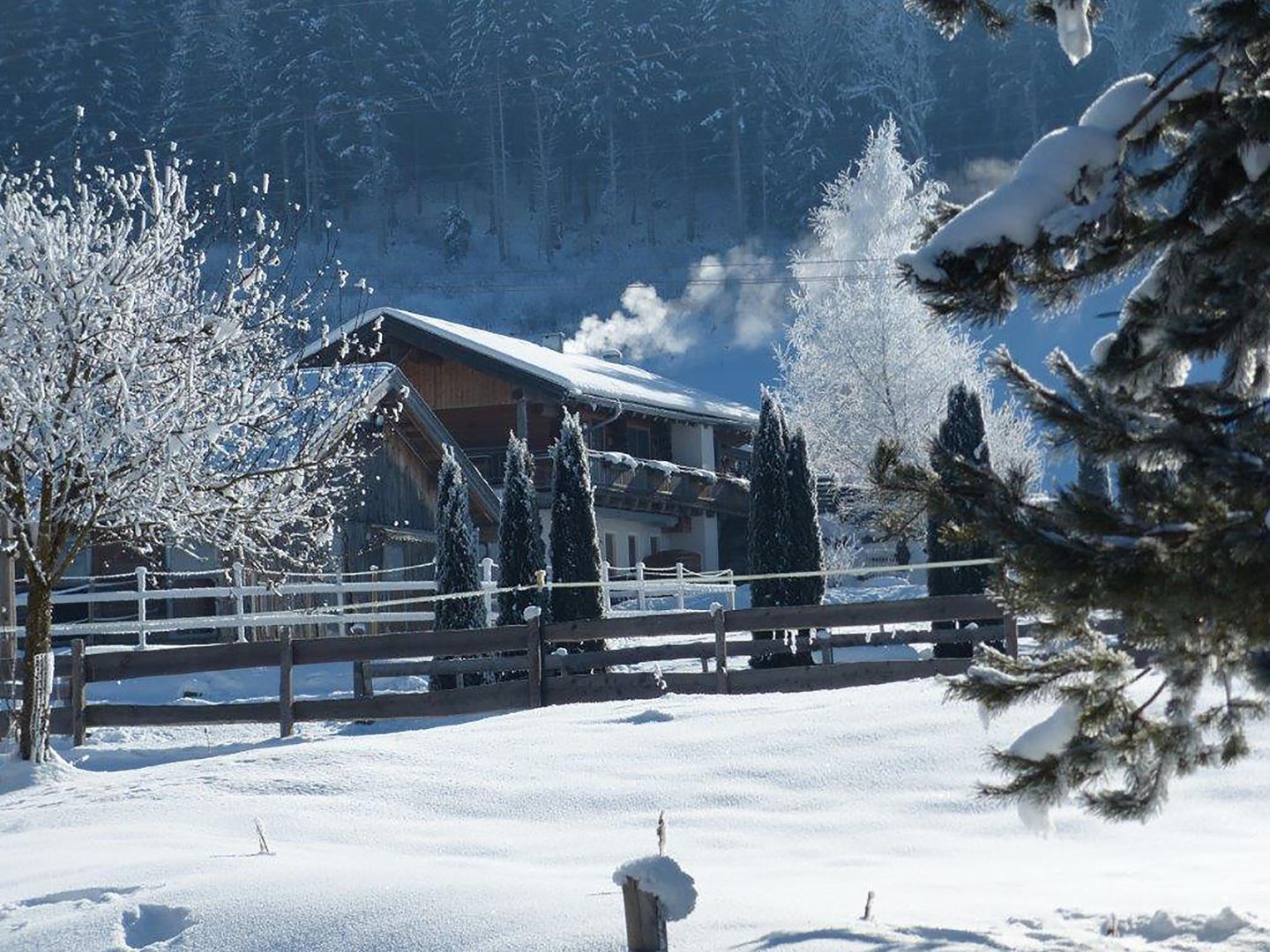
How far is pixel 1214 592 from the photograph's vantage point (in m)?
4.79

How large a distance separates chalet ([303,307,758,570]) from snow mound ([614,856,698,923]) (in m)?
25.0

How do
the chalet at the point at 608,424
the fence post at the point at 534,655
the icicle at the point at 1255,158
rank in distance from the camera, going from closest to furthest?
the icicle at the point at 1255,158 → the fence post at the point at 534,655 → the chalet at the point at 608,424

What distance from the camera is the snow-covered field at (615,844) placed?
266 inches

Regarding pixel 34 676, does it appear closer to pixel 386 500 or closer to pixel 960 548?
pixel 960 548

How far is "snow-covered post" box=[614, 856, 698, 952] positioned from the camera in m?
5.77

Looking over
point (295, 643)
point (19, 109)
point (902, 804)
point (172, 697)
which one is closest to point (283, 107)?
point (19, 109)

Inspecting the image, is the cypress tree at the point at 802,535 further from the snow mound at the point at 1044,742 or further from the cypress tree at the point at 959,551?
the snow mound at the point at 1044,742

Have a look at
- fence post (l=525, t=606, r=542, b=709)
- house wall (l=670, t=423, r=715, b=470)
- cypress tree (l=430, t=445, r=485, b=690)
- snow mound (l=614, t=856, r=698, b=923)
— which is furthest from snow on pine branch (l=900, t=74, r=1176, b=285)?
house wall (l=670, t=423, r=715, b=470)

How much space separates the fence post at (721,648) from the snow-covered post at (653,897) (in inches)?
453

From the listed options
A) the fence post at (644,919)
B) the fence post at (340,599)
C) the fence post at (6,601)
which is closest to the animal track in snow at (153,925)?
the fence post at (644,919)

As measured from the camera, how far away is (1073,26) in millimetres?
5695

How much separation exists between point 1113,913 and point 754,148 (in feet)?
282

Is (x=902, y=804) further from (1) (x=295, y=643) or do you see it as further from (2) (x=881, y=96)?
(2) (x=881, y=96)

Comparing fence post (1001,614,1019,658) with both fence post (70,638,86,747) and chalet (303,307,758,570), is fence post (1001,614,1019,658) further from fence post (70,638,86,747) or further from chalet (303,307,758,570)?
chalet (303,307,758,570)
